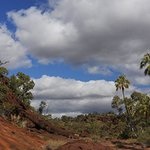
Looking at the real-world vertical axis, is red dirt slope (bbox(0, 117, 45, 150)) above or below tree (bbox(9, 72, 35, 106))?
below

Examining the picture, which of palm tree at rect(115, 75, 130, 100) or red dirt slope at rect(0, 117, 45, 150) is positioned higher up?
palm tree at rect(115, 75, 130, 100)

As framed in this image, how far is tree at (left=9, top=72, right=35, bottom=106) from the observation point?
6981 centimetres

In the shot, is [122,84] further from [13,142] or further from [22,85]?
[13,142]

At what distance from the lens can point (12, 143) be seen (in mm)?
29625

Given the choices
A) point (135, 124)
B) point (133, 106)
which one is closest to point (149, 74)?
point (133, 106)

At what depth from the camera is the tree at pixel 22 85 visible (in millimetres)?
69812

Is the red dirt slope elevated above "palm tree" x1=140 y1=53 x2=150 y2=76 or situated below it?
below

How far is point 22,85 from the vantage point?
7094 centimetres

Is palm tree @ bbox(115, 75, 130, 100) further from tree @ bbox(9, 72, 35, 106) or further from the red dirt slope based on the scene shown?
the red dirt slope

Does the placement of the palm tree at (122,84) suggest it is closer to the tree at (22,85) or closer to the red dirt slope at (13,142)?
the tree at (22,85)

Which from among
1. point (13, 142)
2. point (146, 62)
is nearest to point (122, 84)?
point (146, 62)

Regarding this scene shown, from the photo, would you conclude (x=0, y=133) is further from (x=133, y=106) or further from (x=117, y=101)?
(x=117, y=101)

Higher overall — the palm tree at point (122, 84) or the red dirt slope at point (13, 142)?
the palm tree at point (122, 84)

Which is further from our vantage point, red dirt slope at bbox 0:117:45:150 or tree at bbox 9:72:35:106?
tree at bbox 9:72:35:106
